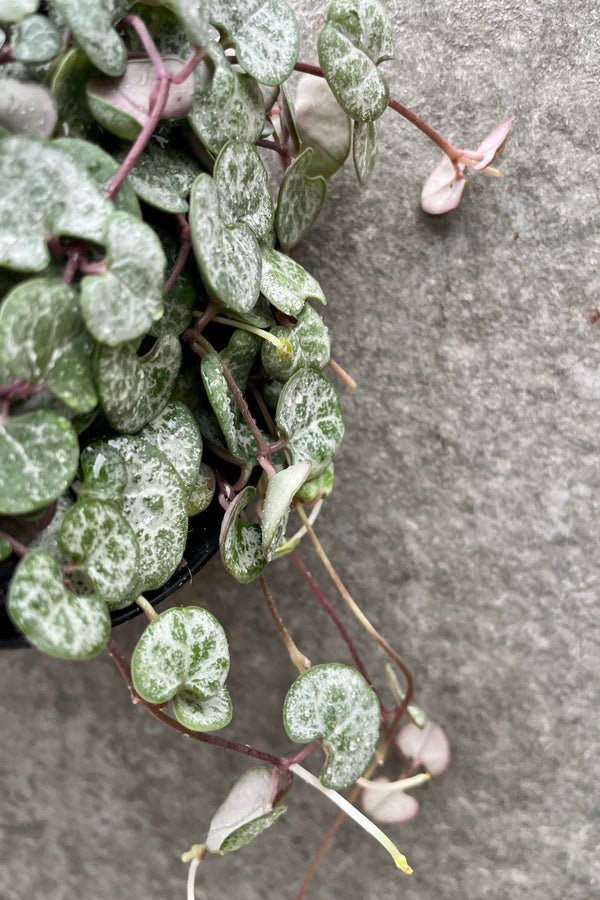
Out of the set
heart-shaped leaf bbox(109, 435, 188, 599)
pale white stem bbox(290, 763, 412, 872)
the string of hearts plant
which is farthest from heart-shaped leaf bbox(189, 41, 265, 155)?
pale white stem bbox(290, 763, 412, 872)

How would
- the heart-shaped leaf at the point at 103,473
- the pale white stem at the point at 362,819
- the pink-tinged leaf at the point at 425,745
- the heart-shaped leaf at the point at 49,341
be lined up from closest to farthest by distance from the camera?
the heart-shaped leaf at the point at 49,341
the heart-shaped leaf at the point at 103,473
the pale white stem at the point at 362,819
the pink-tinged leaf at the point at 425,745

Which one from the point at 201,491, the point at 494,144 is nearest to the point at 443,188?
the point at 494,144

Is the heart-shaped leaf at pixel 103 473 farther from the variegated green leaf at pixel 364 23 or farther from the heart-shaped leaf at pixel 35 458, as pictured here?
the variegated green leaf at pixel 364 23

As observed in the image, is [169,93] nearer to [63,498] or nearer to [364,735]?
[63,498]

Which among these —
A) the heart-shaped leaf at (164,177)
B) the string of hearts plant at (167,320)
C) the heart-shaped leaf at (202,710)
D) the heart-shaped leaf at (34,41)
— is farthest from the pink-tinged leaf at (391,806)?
the heart-shaped leaf at (34,41)

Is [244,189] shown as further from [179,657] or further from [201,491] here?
[179,657]

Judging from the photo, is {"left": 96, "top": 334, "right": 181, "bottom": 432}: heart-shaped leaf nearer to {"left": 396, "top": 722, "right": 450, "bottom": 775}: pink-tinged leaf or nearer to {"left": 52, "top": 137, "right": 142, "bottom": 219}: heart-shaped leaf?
{"left": 52, "top": 137, "right": 142, "bottom": 219}: heart-shaped leaf
